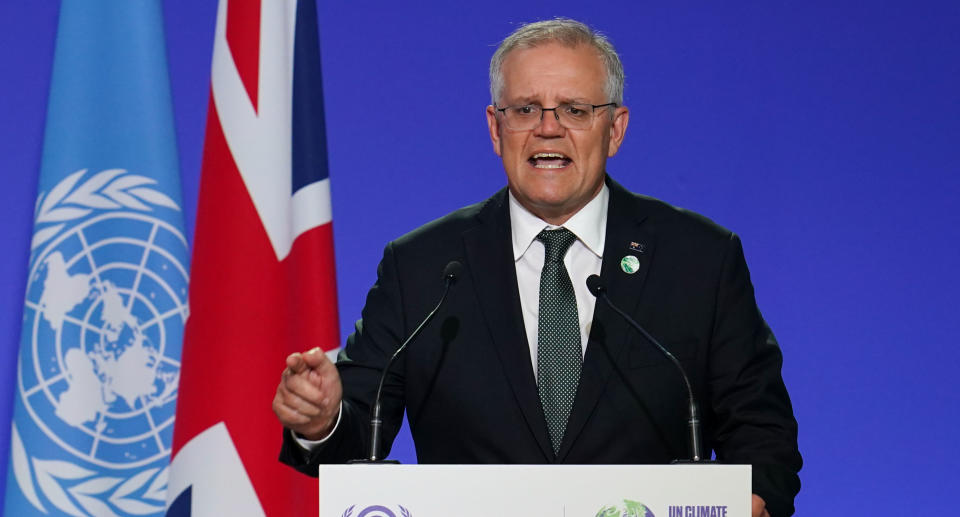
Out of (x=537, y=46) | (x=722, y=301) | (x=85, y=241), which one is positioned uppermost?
(x=537, y=46)

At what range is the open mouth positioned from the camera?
1.99 metres

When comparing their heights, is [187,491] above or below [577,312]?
below

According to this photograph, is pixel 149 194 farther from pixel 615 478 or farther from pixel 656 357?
pixel 615 478

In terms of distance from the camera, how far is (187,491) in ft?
8.80

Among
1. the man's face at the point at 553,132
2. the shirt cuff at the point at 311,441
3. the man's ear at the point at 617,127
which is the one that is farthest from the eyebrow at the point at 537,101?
the shirt cuff at the point at 311,441

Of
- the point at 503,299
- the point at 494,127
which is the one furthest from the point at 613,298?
the point at 494,127

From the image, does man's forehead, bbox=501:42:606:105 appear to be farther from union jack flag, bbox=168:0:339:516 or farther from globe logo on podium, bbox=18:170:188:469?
globe logo on podium, bbox=18:170:188:469

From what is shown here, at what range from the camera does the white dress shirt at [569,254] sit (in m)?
1.95

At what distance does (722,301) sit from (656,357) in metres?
0.19

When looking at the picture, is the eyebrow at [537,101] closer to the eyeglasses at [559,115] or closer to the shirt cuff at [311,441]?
the eyeglasses at [559,115]

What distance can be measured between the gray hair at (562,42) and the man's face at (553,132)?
14mm

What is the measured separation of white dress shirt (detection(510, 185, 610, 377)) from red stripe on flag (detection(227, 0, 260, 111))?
1109 millimetres

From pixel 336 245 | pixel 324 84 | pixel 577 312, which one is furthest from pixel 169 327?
pixel 577 312

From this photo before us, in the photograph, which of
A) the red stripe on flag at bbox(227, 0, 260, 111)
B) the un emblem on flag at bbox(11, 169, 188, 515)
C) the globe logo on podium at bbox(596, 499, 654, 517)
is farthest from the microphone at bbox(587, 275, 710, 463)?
the un emblem on flag at bbox(11, 169, 188, 515)
